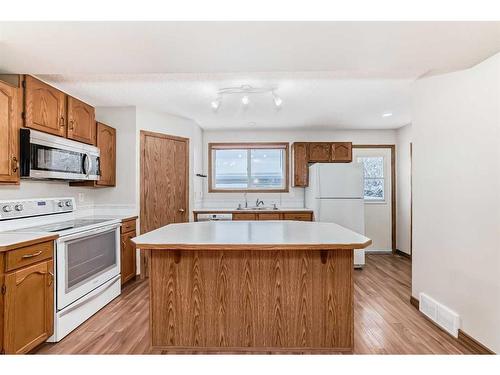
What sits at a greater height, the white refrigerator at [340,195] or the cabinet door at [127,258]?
the white refrigerator at [340,195]

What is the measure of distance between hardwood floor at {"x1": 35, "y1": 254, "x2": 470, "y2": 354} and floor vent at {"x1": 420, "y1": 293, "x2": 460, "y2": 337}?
5 centimetres

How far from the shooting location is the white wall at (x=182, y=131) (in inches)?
149

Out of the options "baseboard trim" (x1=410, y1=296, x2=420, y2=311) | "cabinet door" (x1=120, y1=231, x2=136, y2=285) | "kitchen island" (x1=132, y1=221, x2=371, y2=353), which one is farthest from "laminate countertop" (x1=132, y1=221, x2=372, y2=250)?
"cabinet door" (x1=120, y1=231, x2=136, y2=285)

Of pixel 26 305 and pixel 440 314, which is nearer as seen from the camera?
pixel 26 305

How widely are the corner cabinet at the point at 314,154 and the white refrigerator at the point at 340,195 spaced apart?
500 millimetres

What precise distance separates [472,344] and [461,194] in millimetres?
1079

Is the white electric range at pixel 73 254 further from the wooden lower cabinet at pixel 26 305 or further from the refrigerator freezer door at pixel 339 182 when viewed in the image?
the refrigerator freezer door at pixel 339 182

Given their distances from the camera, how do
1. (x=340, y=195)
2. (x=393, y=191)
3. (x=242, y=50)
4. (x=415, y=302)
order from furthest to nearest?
(x=393, y=191), (x=340, y=195), (x=415, y=302), (x=242, y=50)

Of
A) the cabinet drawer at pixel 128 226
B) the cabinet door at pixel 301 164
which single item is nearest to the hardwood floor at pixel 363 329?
the cabinet drawer at pixel 128 226

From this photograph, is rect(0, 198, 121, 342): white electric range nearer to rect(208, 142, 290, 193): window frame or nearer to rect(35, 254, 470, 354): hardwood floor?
rect(35, 254, 470, 354): hardwood floor

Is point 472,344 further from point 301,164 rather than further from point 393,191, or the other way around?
point 393,191

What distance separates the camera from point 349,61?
1947 millimetres

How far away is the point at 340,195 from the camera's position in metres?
4.28

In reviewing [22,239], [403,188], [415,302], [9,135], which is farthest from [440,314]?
[9,135]
